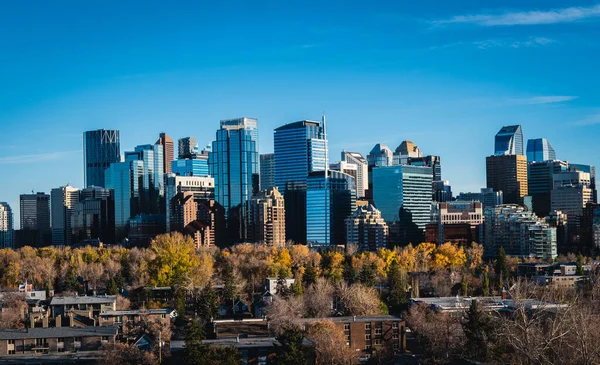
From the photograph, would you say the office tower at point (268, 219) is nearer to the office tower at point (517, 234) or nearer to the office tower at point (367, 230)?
the office tower at point (367, 230)

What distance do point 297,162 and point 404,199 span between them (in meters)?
24.1

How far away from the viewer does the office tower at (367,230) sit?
12925 centimetres

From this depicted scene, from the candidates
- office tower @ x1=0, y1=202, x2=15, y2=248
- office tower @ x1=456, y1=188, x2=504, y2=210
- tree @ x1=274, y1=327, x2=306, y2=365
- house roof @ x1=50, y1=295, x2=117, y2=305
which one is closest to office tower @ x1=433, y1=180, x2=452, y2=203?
office tower @ x1=456, y1=188, x2=504, y2=210

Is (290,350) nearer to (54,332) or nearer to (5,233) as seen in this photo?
(54,332)

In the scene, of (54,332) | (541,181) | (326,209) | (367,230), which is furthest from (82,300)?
(541,181)

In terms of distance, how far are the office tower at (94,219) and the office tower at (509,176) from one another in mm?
81310

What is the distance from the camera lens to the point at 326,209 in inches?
5871

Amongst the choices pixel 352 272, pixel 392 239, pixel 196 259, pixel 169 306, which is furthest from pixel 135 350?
pixel 392 239

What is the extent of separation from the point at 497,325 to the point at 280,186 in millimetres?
115880

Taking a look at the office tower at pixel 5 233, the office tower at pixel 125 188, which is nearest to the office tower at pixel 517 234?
the office tower at pixel 125 188

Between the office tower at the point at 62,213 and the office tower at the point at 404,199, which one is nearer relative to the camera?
the office tower at the point at 404,199

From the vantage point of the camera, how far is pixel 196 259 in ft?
292

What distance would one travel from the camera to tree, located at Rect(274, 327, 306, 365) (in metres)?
41.2

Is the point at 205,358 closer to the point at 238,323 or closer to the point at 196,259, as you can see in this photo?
the point at 238,323
